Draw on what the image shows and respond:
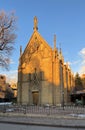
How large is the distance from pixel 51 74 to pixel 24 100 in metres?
8.89

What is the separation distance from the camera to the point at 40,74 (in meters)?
51.3

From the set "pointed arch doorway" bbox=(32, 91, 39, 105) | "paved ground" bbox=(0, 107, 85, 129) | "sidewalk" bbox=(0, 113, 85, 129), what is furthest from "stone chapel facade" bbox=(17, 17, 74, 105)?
"sidewalk" bbox=(0, 113, 85, 129)

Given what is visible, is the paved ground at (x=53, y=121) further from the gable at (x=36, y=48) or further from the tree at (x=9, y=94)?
→ the tree at (x=9, y=94)

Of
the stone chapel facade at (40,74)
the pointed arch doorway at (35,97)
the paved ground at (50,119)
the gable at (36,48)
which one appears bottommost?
the paved ground at (50,119)

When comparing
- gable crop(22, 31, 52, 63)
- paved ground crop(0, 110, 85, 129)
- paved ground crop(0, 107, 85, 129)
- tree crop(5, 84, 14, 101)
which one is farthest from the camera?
tree crop(5, 84, 14, 101)

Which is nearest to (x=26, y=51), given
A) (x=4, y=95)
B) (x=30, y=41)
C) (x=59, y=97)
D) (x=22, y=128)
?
(x=30, y=41)

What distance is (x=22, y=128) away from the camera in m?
10.7

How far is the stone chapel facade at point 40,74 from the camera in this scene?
49406mm

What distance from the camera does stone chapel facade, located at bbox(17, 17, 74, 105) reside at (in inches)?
1945

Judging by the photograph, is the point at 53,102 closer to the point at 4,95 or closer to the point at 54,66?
the point at 54,66

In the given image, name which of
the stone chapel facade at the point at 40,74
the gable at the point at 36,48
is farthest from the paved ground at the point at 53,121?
the gable at the point at 36,48

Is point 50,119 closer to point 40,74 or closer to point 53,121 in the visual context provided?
point 53,121

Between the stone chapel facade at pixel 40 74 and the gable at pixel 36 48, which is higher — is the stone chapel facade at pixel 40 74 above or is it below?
below

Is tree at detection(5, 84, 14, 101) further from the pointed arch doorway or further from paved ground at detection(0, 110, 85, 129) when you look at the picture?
paved ground at detection(0, 110, 85, 129)
